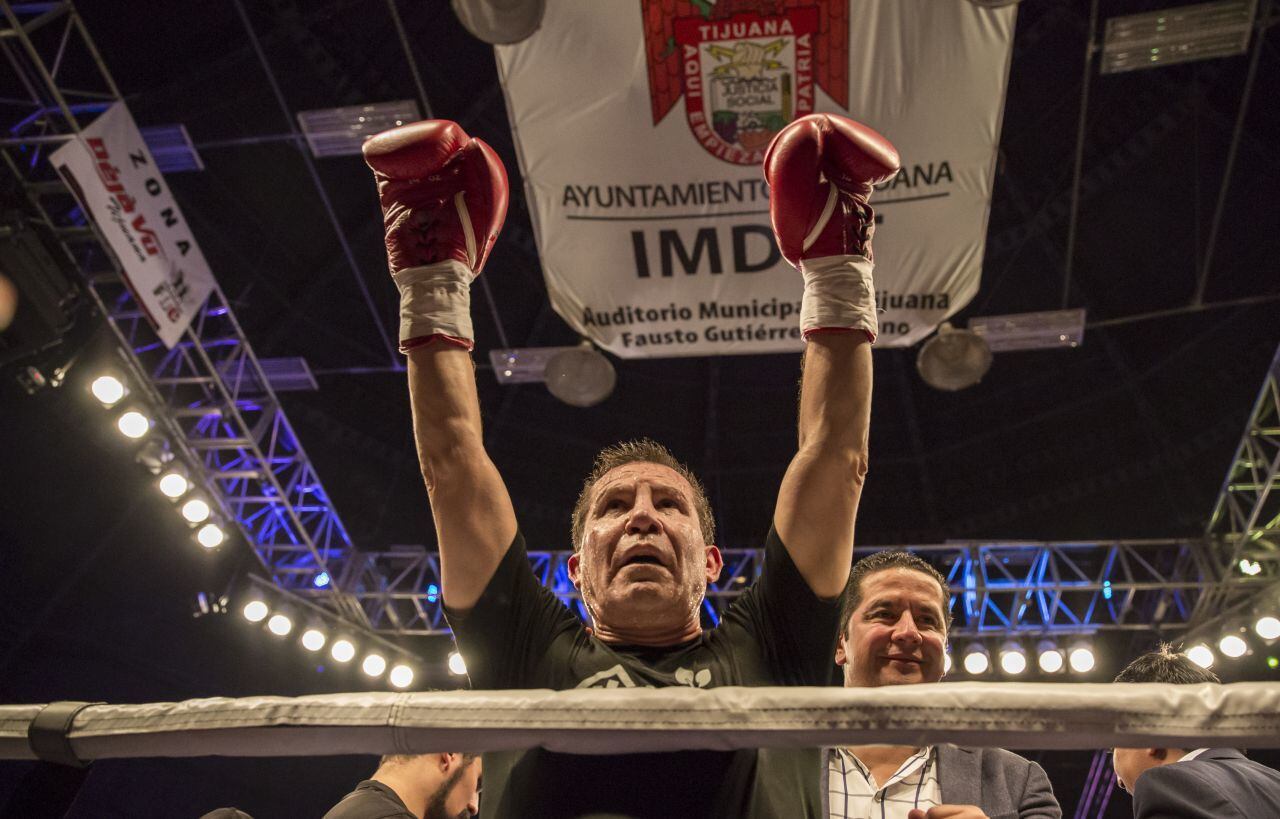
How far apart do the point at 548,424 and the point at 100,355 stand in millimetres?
→ 3984

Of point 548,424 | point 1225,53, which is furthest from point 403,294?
point 548,424

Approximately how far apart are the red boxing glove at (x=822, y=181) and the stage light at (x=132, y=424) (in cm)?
515

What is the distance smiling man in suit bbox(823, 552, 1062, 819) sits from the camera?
5.94ft

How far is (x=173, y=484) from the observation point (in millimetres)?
6055

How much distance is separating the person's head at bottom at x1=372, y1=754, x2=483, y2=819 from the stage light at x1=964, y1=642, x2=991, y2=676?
489 cm

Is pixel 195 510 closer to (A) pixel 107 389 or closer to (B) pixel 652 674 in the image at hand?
(A) pixel 107 389

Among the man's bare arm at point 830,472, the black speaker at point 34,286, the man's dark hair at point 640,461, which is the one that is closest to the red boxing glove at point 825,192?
the man's bare arm at point 830,472

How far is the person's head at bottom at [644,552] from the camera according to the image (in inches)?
66.5

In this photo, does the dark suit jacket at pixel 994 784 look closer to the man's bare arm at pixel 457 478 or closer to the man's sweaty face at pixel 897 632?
the man's sweaty face at pixel 897 632

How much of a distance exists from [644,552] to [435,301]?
1.95 feet

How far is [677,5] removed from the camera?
3586 mm

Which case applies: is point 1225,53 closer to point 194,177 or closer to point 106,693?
point 194,177

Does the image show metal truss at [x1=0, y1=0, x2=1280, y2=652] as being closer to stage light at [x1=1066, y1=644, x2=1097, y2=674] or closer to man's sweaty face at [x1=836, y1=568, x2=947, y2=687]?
stage light at [x1=1066, y1=644, x2=1097, y2=674]

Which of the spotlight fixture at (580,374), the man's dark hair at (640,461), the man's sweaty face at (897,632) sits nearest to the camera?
the man's dark hair at (640,461)
